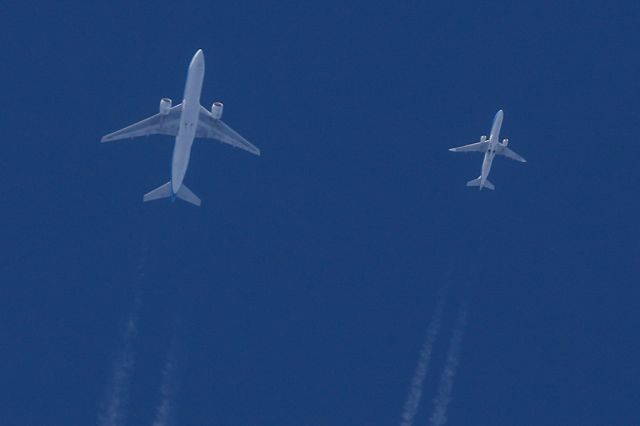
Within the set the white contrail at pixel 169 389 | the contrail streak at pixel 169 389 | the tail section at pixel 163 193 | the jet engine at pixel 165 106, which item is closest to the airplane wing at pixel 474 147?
the tail section at pixel 163 193

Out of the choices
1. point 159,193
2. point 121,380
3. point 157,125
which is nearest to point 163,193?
point 159,193

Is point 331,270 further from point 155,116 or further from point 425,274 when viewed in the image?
point 155,116

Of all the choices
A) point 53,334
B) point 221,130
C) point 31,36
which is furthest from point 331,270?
point 31,36

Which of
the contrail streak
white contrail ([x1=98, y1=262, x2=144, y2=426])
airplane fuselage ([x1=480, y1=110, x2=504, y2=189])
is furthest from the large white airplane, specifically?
airplane fuselage ([x1=480, y1=110, x2=504, y2=189])

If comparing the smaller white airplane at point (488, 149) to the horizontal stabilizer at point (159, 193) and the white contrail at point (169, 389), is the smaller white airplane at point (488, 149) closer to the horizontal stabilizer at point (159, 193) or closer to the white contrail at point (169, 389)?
the horizontal stabilizer at point (159, 193)

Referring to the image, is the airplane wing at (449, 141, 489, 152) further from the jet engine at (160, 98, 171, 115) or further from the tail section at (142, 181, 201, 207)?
the jet engine at (160, 98, 171, 115)

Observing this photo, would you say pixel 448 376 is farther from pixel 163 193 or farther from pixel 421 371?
pixel 163 193
